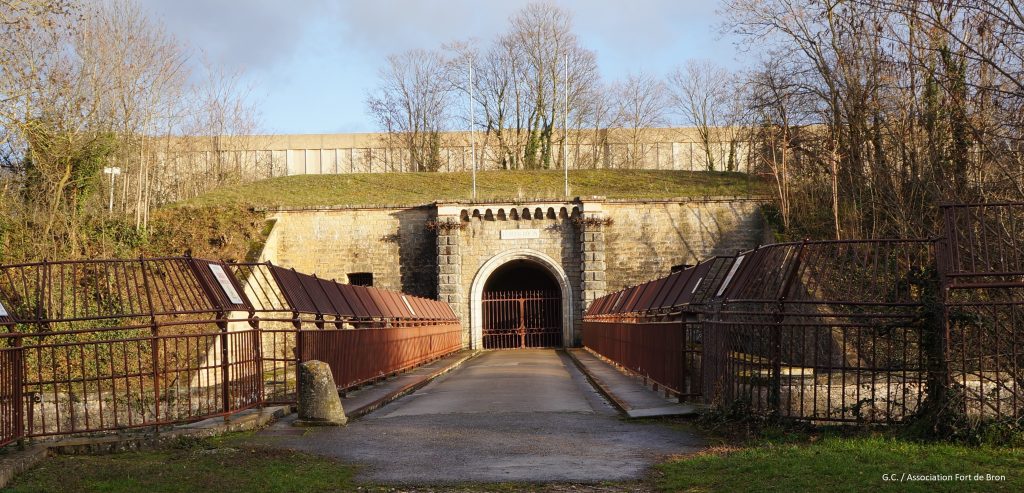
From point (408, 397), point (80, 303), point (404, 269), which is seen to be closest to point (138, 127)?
point (80, 303)

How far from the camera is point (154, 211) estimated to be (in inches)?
1298

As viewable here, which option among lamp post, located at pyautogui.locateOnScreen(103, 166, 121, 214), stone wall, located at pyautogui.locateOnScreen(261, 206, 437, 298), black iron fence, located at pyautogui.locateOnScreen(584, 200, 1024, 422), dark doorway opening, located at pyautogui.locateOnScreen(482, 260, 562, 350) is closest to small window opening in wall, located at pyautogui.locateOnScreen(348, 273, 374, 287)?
stone wall, located at pyautogui.locateOnScreen(261, 206, 437, 298)

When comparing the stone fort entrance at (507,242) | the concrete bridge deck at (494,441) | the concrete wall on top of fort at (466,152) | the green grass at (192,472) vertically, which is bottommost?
the concrete bridge deck at (494,441)

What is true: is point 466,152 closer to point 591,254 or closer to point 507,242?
point 507,242

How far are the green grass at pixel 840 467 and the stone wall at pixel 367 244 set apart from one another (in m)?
27.4

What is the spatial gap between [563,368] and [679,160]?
1305 inches

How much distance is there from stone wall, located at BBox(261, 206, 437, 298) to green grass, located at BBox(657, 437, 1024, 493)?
2742 cm

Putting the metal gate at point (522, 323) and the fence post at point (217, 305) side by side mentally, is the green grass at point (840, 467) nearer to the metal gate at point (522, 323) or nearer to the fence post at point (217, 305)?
the fence post at point (217, 305)

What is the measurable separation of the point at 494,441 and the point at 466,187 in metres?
30.9

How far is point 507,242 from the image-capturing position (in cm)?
3419

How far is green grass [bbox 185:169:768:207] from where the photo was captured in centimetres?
3547

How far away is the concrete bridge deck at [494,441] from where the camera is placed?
273 inches

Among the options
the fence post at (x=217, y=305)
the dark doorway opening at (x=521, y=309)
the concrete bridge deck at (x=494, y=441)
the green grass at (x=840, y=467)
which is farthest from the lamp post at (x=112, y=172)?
the green grass at (x=840, y=467)

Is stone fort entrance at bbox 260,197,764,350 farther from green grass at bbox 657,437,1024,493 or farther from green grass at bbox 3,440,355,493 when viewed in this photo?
green grass at bbox 657,437,1024,493
